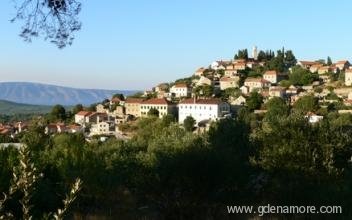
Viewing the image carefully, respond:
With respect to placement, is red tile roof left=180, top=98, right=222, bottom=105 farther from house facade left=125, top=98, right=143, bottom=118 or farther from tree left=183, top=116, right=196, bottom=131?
house facade left=125, top=98, right=143, bottom=118

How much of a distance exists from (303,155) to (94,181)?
450 centimetres

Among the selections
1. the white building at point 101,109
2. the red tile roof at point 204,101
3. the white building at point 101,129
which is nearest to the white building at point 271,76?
the red tile roof at point 204,101

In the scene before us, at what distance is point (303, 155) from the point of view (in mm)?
10211

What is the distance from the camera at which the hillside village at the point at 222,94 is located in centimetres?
6969

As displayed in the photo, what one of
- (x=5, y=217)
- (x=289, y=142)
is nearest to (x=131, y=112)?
(x=289, y=142)

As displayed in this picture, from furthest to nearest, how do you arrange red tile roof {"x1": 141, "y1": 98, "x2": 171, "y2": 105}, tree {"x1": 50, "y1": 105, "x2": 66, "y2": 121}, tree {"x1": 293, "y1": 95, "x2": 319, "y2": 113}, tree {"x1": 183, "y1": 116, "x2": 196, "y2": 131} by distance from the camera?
tree {"x1": 50, "y1": 105, "x2": 66, "y2": 121}
red tile roof {"x1": 141, "y1": 98, "x2": 171, "y2": 105}
tree {"x1": 183, "y1": 116, "x2": 196, "y2": 131}
tree {"x1": 293, "y1": 95, "x2": 319, "y2": 113}

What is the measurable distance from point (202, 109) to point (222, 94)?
1355 cm

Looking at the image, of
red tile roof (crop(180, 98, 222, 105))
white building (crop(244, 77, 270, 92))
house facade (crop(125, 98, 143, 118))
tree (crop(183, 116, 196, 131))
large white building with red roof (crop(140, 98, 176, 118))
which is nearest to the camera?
tree (crop(183, 116, 196, 131))

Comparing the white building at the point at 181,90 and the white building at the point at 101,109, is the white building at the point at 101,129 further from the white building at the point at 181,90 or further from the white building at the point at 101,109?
the white building at the point at 181,90

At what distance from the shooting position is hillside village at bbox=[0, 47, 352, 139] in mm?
69688

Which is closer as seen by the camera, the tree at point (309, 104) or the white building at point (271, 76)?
the tree at point (309, 104)

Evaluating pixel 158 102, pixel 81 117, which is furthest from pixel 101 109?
pixel 158 102

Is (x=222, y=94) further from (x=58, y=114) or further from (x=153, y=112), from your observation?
(x=58, y=114)

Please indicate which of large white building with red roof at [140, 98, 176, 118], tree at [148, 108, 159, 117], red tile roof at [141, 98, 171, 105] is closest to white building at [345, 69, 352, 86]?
large white building with red roof at [140, 98, 176, 118]
